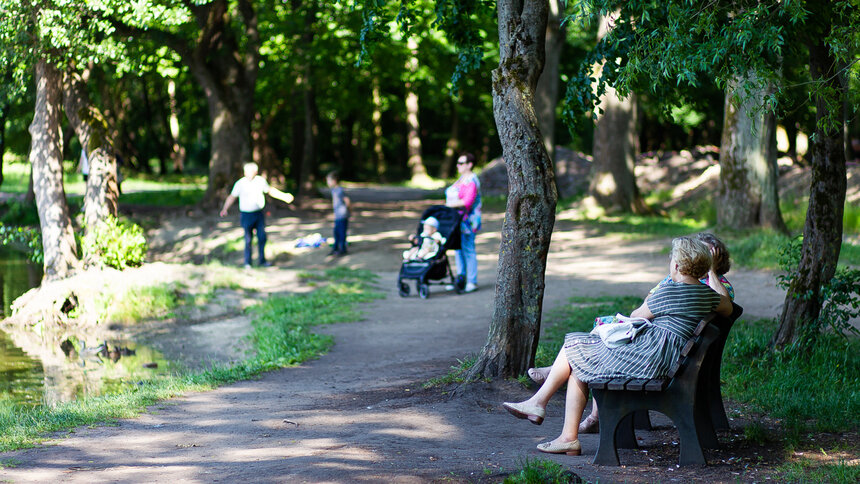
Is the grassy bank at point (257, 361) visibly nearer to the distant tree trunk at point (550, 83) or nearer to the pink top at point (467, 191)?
the pink top at point (467, 191)

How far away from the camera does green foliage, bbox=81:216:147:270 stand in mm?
14734

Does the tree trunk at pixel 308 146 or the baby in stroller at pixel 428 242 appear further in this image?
the tree trunk at pixel 308 146

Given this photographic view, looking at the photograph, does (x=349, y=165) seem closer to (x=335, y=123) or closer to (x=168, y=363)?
(x=335, y=123)

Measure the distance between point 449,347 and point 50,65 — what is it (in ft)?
27.3

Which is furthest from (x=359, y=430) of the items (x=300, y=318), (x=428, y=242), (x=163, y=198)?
(x=163, y=198)

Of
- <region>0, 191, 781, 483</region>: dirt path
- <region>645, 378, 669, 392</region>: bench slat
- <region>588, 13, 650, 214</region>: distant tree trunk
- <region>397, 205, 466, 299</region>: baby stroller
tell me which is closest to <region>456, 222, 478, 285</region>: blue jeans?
<region>397, 205, 466, 299</region>: baby stroller

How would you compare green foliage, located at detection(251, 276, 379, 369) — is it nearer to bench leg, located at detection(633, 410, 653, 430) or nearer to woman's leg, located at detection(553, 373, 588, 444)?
bench leg, located at detection(633, 410, 653, 430)

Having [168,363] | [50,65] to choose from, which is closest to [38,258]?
[50,65]

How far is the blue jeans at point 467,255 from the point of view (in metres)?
13.1

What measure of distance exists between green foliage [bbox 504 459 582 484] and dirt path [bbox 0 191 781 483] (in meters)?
0.13

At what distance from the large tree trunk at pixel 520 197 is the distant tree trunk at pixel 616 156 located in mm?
15531

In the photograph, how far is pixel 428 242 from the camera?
1316 cm

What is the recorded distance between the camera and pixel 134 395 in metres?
7.95

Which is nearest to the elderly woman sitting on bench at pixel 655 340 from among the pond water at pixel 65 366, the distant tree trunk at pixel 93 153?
the pond water at pixel 65 366
